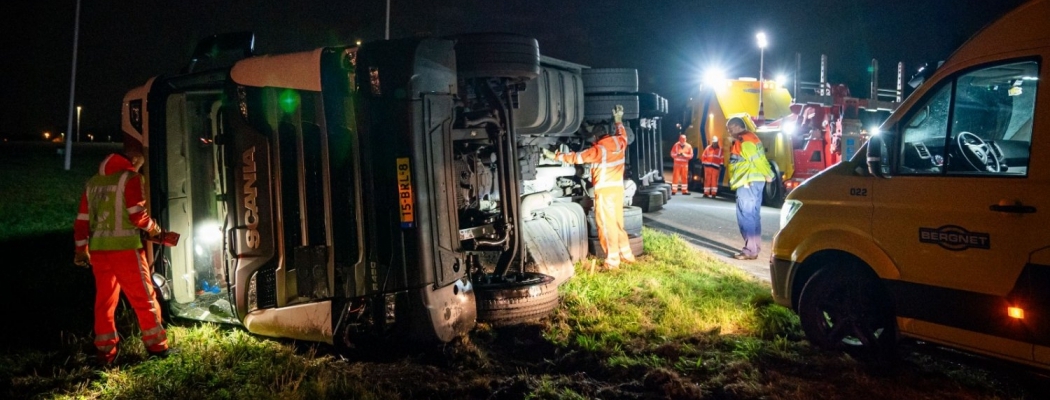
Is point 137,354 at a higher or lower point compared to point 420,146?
lower

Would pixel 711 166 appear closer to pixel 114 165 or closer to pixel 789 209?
pixel 789 209

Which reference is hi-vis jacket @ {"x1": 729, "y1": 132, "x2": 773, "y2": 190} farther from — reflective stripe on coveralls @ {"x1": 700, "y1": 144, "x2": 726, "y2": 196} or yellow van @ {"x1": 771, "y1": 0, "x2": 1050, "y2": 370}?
reflective stripe on coveralls @ {"x1": 700, "y1": 144, "x2": 726, "y2": 196}

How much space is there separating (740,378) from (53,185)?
19.5 meters

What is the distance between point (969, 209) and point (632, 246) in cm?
475

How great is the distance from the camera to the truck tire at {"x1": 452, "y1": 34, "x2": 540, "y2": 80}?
496cm

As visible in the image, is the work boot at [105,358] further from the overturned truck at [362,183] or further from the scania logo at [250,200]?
the scania logo at [250,200]

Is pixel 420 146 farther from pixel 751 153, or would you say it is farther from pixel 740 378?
pixel 751 153

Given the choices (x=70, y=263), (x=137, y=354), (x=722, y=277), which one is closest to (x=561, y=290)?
(x=722, y=277)

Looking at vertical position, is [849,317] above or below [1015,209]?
below

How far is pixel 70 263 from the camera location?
8352mm

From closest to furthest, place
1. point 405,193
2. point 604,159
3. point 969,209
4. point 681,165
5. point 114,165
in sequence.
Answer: point 969,209 < point 405,193 < point 114,165 < point 604,159 < point 681,165

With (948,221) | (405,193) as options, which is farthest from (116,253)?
(948,221)

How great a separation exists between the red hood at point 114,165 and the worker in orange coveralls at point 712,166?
43.1 feet

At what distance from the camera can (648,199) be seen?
1269 cm
